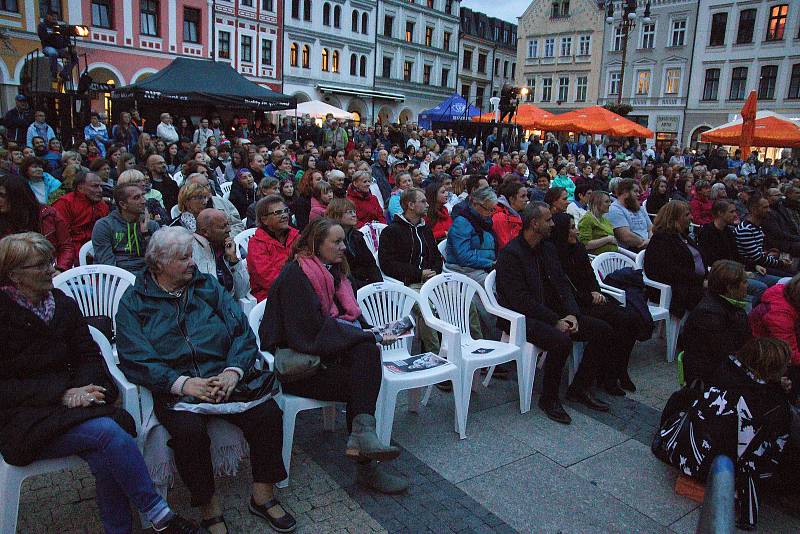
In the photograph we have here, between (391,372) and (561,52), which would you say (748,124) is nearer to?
(391,372)

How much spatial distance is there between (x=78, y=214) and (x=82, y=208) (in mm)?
60

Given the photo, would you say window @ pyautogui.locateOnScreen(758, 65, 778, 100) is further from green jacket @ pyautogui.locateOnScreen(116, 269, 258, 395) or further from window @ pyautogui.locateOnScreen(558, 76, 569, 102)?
A: green jacket @ pyautogui.locateOnScreen(116, 269, 258, 395)

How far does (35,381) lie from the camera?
8.12ft

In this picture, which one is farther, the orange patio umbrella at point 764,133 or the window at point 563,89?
the window at point 563,89

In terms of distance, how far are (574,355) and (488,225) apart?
62.0 inches

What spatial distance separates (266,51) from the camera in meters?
31.0

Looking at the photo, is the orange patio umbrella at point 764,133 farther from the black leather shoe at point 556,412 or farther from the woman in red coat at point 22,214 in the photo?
the woman in red coat at point 22,214

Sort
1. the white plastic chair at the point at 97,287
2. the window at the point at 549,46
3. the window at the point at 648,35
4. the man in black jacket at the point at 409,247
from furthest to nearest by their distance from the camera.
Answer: the window at the point at 549,46 → the window at the point at 648,35 → the man in black jacket at the point at 409,247 → the white plastic chair at the point at 97,287

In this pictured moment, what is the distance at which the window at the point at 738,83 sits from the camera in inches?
1259

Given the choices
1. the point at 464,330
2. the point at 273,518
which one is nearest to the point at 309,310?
the point at 273,518

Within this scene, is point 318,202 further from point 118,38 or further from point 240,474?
point 118,38

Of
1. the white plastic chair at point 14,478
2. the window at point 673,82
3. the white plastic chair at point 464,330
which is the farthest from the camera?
the window at point 673,82

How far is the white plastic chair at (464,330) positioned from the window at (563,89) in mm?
39635

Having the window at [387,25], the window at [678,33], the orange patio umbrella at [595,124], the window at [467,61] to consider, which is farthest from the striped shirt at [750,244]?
the window at [467,61]
